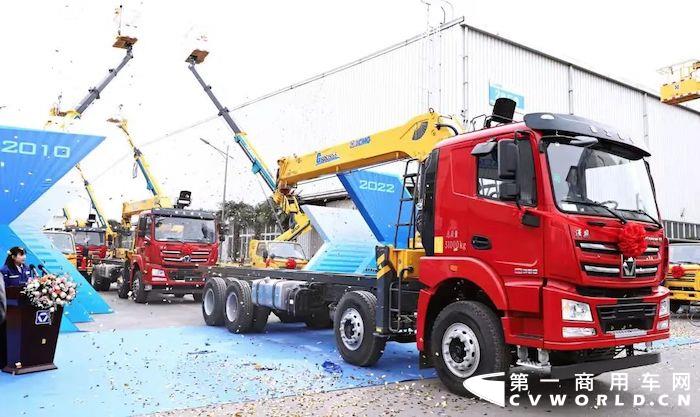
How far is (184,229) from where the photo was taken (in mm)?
15336

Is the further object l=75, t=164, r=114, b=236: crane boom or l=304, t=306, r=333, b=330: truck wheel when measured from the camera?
l=75, t=164, r=114, b=236: crane boom

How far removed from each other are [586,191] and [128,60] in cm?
1567

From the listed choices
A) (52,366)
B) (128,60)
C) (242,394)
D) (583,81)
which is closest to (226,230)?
(128,60)

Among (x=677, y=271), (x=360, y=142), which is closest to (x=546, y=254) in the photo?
(x=360, y=142)

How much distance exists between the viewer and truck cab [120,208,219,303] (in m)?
14.7

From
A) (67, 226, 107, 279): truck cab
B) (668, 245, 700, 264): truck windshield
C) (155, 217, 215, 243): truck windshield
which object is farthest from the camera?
(67, 226, 107, 279): truck cab

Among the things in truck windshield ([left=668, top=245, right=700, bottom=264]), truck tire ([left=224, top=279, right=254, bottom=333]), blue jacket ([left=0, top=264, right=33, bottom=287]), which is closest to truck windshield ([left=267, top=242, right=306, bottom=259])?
truck tire ([left=224, top=279, right=254, bottom=333])

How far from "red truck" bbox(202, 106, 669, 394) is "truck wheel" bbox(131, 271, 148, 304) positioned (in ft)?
35.3

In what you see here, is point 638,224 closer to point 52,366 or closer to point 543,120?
point 543,120

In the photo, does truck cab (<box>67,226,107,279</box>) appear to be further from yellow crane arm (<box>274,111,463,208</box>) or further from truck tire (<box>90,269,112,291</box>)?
yellow crane arm (<box>274,111,463,208</box>)

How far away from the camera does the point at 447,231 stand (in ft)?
19.4

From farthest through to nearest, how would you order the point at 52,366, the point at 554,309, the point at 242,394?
the point at 52,366 → the point at 242,394 → the point at 554,309

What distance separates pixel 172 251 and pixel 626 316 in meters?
12.3

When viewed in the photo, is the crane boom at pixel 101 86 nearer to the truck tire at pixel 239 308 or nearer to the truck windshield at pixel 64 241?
the truck windshield at pixel 64 241
